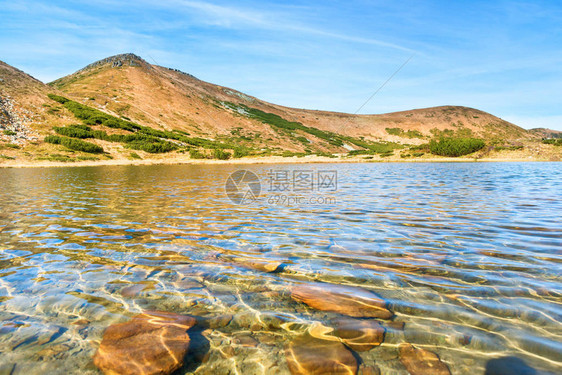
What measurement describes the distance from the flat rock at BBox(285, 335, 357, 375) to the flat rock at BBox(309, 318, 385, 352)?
92mm

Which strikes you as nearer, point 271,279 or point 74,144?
point 271,279

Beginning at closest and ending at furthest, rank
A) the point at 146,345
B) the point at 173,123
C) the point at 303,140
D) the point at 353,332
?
the point at 146,345 → the point at 353,332 → the point at 173,123 → the point at 303,140

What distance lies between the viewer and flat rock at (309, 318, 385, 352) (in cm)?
273

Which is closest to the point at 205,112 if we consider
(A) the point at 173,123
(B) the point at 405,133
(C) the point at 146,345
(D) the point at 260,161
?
(A) the point at 173,123

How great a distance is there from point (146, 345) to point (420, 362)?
91.0 inches

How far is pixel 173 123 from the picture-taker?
228ft

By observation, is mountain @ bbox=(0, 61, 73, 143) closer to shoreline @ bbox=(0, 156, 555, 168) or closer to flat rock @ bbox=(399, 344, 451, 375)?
shoreline @ bbox=(0, 156, 555, 168)

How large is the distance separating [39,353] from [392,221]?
663cm

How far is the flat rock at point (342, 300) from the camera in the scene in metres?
3.24

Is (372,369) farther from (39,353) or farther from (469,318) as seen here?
(39,353)

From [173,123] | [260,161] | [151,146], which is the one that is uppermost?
[173,123]

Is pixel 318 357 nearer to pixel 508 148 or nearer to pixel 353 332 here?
pixel 353 332

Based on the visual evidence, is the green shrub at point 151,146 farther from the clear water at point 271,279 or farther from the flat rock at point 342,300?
the flat rock at point 342,300

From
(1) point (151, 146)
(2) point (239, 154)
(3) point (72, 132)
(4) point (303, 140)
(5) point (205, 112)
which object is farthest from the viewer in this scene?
(5) point (205, 112)
